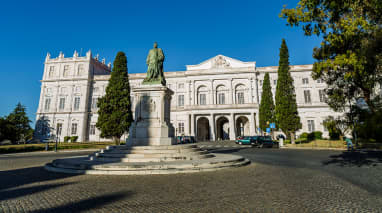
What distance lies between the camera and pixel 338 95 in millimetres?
10500

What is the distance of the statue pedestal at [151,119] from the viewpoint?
420 inches

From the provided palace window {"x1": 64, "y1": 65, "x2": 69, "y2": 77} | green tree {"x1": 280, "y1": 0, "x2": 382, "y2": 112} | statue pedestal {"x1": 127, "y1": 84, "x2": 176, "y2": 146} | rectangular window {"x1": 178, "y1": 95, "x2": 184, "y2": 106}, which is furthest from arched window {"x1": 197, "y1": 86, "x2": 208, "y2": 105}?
green tree {"x1": 280, "y1": 0, "x2": 382, "y2": 112}

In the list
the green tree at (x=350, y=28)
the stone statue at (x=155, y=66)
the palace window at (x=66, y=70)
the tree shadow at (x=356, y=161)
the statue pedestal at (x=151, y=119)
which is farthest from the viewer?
the palace window at (x=66, y=70)

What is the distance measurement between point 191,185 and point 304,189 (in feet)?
9.33

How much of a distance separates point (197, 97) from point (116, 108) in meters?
21.0

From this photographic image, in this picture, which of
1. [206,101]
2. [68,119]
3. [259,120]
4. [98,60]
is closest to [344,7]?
[259,120]

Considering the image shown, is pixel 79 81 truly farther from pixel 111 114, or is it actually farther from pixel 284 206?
pixel 284 206

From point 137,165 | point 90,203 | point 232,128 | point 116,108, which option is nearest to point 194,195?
point 90,203

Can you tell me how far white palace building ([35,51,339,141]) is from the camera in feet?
133

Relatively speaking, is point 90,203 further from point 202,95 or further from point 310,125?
point 310,125

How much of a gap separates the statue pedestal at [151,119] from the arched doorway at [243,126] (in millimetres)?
34920

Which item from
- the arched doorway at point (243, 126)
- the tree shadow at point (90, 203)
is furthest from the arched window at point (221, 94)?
the tree shadow at point (90, 203)

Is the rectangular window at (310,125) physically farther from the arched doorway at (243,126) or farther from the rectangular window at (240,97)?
the rectangular window at (240,97)

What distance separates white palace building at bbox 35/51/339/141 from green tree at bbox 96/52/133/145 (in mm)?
16693
